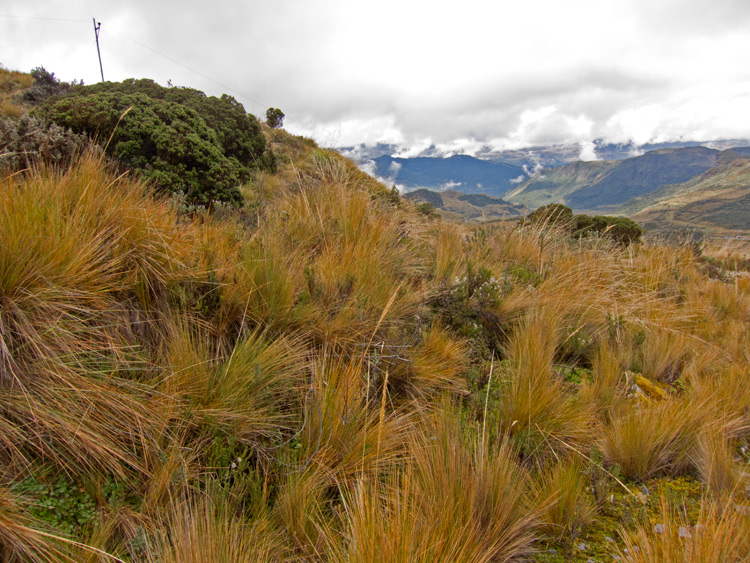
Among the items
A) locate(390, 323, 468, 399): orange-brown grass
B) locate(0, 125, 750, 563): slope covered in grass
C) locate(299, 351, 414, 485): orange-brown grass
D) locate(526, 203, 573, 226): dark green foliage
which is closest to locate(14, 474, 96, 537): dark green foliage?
locate(0, 125, 750, 563): slope covered in grass


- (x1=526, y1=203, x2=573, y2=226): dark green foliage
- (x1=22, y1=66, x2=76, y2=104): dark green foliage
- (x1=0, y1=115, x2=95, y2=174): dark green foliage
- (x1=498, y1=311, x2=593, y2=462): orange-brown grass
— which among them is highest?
(x1=22, y1=66, x2=76, y2=104): dark green foliage

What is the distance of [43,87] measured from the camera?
11.2 m

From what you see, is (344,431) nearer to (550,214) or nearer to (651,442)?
(651,442)

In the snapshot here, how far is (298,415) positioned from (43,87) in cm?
1506

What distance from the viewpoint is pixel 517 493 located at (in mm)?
1461

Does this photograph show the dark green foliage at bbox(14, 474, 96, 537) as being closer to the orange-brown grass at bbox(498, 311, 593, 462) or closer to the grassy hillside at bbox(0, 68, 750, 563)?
the grassy hillside at bbox(0, 68, 750, 563)

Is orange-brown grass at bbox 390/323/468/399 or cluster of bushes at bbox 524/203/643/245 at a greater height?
cluster of bushes at bbox 524/203/643/245

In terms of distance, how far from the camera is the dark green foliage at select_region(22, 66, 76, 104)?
35.6ft

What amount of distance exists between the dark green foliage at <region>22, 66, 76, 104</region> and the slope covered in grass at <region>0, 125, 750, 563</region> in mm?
11450

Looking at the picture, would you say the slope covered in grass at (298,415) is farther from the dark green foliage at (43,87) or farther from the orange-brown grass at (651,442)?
the dark green foliage at (43,87)

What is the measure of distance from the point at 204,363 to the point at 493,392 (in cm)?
171

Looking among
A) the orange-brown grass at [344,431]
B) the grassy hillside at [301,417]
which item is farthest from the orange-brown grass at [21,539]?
the orange-brown grass at [344,431]

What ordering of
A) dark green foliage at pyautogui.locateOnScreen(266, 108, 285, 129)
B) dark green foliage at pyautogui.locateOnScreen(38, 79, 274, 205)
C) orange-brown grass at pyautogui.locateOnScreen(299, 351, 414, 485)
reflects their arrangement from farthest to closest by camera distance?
1. dark green foliage at pyautogui.locateOnScreen(266, 108, 285, 129)
2. dark green foliage at pyautogui.locateOnScreen(38, 79, 274, 205)
3. orange-brown grass at pyautogui.locateOnScreen(299, 351, 414, 485)

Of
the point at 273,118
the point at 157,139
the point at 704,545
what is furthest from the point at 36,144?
the point at 273,118
